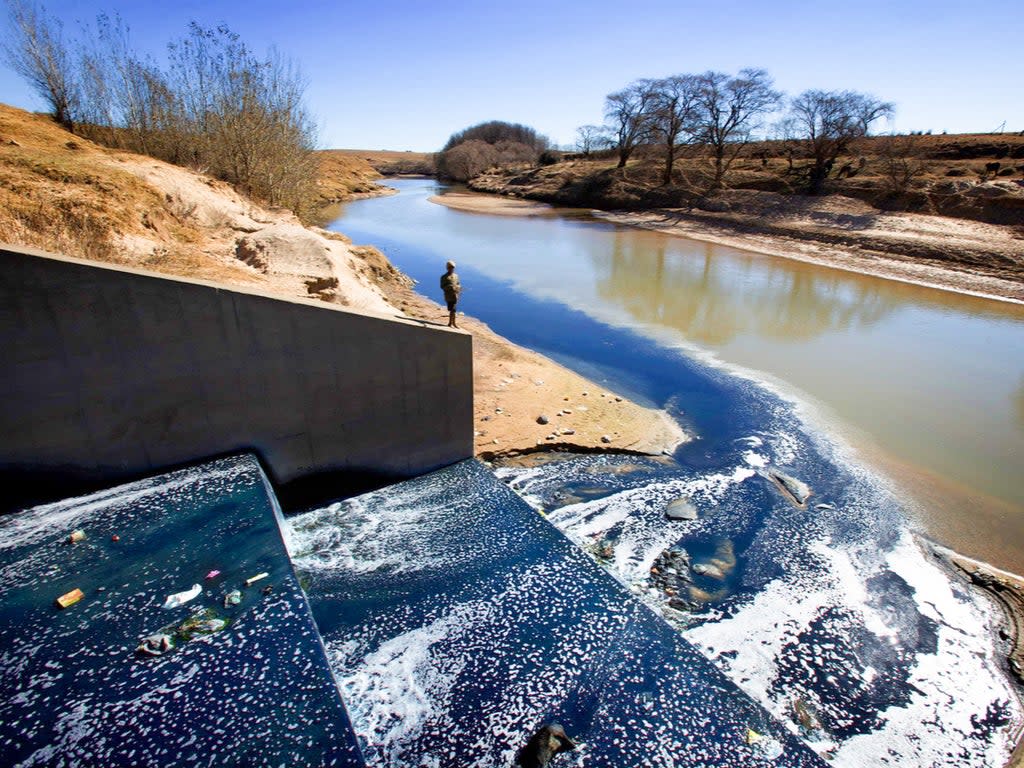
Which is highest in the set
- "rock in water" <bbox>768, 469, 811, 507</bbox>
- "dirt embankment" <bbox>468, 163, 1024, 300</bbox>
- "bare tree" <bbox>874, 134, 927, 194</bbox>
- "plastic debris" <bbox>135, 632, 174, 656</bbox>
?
"bare tree" <bbox>874, 134, 927, 194</bbox>

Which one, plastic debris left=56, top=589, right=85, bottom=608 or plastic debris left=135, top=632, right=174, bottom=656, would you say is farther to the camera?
plastic debris left=56, top=589, right=85, bottom=608

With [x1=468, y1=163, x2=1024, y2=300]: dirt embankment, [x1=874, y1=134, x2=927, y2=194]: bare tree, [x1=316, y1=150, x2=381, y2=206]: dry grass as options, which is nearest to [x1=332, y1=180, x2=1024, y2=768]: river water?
[x1=468, y1=163, x2=1024, y2=300]: dirt embankment

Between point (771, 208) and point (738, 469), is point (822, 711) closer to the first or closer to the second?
point (738, 469)

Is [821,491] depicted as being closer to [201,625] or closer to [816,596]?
[816,596]

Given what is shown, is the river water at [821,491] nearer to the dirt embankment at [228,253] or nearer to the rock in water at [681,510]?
the rock in water at [681,510]

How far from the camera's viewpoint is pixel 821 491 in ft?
26.6

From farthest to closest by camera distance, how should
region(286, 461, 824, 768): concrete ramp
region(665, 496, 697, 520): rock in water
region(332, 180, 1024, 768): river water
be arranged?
1. region(665, 496, 697, 520): rock in water
2. region(332, 180, 1024, 768): river water
3. region(286, 461, 824, 768): concrete ramp

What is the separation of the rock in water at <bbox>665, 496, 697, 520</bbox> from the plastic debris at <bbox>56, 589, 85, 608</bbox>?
6427 millimetres

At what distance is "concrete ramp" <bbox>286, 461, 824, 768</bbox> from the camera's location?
3.93 m

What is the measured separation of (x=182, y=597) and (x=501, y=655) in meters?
2.81

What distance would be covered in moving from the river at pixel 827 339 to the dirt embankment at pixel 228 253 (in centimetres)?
162

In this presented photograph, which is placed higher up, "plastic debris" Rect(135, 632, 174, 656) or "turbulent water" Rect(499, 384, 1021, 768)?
"plastic debris" Rect(135, 632, 174, 656)

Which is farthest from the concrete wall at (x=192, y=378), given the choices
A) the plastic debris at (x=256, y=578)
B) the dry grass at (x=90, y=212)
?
the dry grass at (x=90, y=212)

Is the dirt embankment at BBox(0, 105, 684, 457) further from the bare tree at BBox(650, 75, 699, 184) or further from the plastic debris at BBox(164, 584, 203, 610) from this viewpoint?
the bare tree at BBox(650, 75, 699, 184)
